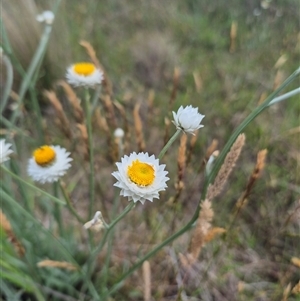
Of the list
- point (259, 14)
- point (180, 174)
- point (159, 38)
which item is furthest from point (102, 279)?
point (259, 14)

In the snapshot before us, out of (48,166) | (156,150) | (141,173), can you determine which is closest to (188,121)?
(141,173)

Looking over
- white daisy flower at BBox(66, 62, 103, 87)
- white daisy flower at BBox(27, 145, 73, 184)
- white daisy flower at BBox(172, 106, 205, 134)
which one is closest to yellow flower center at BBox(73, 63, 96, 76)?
white daisy flower at BBox(66, 62, 103, 87)

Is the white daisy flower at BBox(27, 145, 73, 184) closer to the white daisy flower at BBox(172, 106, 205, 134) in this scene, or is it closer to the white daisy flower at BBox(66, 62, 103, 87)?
the white daisy flower at BBox(66, 62, 103, 87)

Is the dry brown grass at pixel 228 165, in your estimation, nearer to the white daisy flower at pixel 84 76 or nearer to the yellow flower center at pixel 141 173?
the yellow flower center at pixel 141 173

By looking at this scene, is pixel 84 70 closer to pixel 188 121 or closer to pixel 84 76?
pixel 84 76

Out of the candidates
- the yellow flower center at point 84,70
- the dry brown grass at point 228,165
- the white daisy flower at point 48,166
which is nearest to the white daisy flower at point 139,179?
the dry brown grass at point 228,165

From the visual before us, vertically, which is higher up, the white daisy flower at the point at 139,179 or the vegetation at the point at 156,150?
the vegetation at the point at 156,150

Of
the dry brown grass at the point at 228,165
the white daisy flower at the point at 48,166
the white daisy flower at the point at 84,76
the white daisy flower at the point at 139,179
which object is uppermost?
the white daisy flower at the point at 84,76
